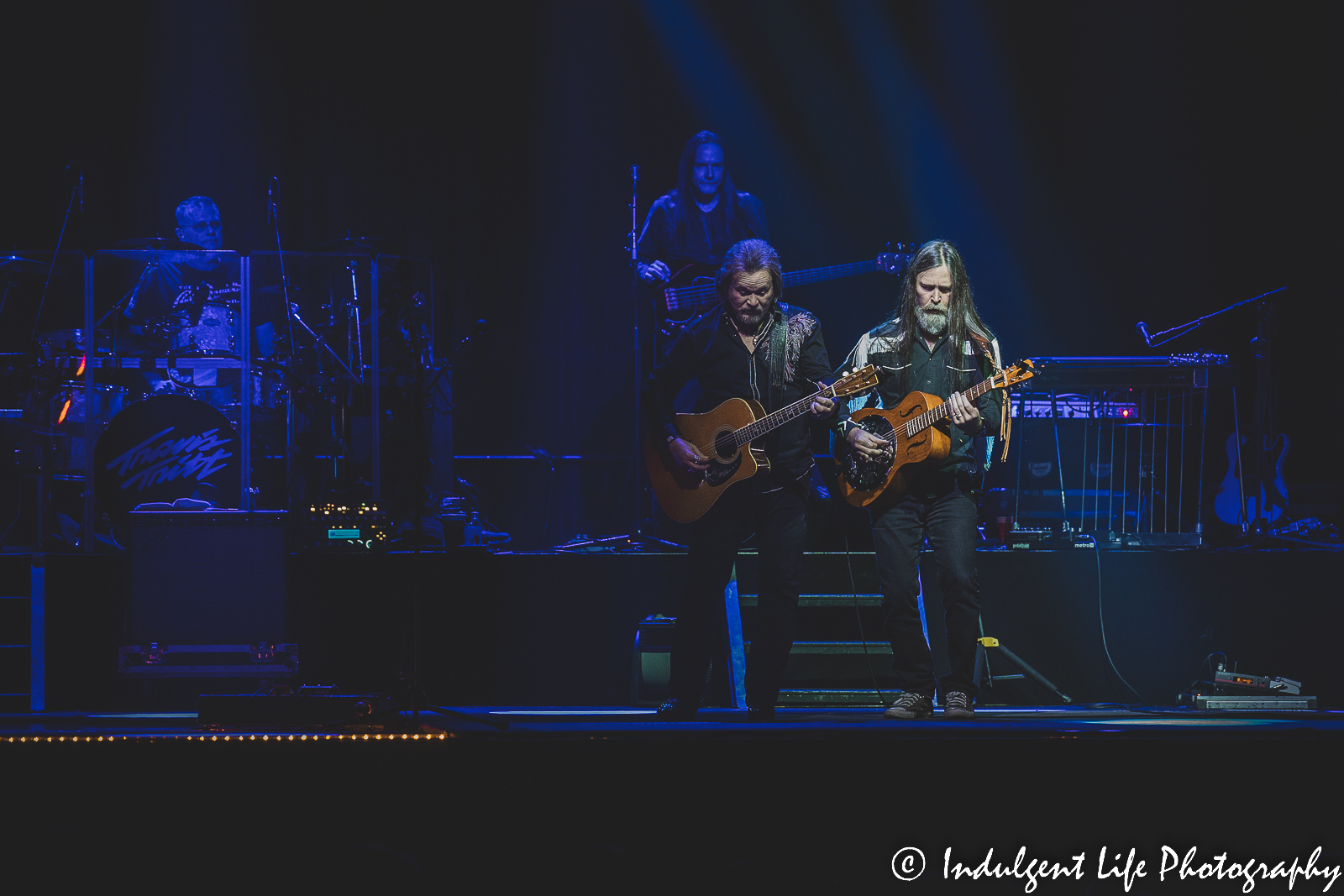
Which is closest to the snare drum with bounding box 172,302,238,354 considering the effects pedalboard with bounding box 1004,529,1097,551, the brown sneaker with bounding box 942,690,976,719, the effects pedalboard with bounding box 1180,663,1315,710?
the effects pedalboard with bounding box 1004,529,1097,551

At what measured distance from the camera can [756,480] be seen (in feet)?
15.6

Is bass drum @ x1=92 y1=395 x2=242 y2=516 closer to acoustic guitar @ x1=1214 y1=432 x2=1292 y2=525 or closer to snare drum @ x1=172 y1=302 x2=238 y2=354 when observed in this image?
snare drum @ x1=172 y1=302 x2=238 y2=354

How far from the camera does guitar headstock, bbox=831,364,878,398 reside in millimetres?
4594

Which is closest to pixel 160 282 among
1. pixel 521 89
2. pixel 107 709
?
pixel 521 89

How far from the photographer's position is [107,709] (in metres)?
5.71

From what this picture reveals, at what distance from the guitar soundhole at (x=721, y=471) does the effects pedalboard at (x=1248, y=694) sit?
2508 mm

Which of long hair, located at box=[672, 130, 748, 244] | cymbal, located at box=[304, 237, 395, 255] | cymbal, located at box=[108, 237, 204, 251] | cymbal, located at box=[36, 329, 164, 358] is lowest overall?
cymbal, located at box=[36, 329, 164, 358]

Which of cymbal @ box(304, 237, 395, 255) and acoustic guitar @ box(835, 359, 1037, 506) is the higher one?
cymbal @ box(304, 237, 395, 255)

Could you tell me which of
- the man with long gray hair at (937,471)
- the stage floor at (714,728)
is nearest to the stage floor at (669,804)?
the stage floor at (714,728)

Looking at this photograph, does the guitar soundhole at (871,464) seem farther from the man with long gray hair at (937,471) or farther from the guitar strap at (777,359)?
the guitar strap at (777,359)

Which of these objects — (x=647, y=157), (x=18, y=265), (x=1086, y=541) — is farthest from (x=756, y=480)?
(x=18, y=265)

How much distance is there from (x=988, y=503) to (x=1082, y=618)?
1.47 m

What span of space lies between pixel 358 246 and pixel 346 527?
2.04m

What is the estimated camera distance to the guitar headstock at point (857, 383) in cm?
459
